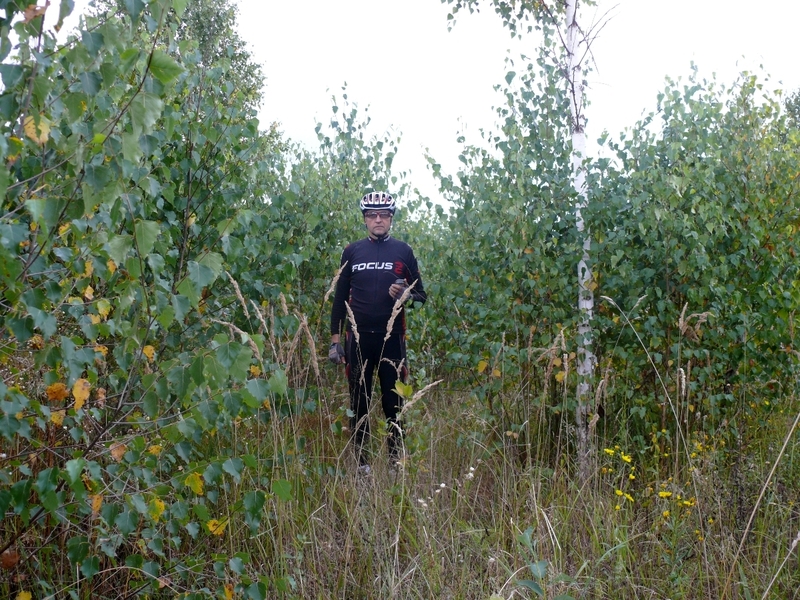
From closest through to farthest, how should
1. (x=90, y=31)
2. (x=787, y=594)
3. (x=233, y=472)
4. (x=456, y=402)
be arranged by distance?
(x=90, y=31) → (x=233, y=472) → (x=787, y=594) → (x=456, y=402)

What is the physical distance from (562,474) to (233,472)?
2.03 metres

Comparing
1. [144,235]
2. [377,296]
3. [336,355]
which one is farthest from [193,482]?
[377,296]

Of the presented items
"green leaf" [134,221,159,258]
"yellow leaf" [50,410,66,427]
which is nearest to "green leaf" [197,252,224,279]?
"green leaf" [134,221,159,258]

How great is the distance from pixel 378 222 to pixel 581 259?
152 cm

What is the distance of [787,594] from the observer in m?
3.17

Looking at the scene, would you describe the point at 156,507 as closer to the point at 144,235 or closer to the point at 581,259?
the point at 144,235

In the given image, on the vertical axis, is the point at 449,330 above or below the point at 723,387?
above

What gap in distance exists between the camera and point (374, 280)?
17.9 ft

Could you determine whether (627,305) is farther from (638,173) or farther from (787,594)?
(787,594)

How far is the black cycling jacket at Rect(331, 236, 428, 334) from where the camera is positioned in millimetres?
5422

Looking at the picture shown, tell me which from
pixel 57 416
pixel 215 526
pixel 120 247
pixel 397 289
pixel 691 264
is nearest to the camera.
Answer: pixel 120 247

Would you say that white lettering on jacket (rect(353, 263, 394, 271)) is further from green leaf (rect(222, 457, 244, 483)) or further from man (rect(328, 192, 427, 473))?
green leaf (rect(222, 457, 244, 483))

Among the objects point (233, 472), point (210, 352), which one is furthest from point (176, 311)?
point (233, 472)

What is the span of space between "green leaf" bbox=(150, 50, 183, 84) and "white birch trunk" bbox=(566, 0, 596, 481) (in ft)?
9.62
